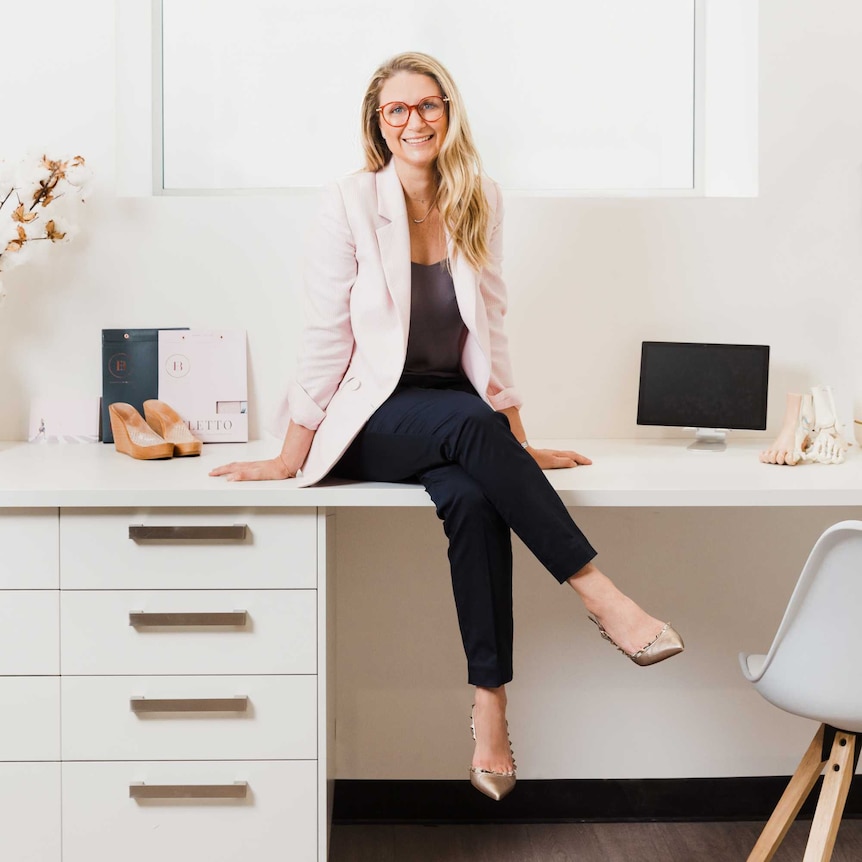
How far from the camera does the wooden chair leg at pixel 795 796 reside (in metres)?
1.57

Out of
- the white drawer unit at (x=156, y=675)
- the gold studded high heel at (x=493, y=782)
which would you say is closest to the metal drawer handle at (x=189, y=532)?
the white drawer unit at (x=156, y=675)

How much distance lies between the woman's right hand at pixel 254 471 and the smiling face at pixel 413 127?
0.64m

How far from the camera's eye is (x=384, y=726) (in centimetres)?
210

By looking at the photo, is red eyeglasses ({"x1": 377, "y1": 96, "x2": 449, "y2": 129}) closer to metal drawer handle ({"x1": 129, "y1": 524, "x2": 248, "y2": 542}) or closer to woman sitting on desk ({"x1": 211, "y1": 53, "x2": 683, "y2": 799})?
woman sitting on desk ({"x1": 211, "y1": 53, "x2": 683, "y2": 799})

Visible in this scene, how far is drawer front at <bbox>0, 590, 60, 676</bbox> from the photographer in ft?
5.01

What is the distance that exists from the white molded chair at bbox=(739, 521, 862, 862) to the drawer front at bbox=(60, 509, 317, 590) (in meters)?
0.77

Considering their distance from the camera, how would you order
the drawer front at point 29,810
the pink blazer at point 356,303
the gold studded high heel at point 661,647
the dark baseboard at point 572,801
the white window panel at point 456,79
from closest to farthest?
1. the gold studded high heel at point 661,647
2. the drawer front at point 29,810
3. the pink blazer at point 356,303
4. the dark baseboard at point 572,801
5. the white window panel at point 456,79

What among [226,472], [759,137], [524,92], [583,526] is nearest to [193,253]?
[226,472]

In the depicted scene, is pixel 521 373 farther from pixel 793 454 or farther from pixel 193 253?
pixel 193 253

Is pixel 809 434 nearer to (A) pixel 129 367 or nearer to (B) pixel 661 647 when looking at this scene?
(B) pixel 661 647

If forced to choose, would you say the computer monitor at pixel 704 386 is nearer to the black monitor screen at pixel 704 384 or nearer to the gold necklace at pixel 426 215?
the black monitor screen at pixel 704 384

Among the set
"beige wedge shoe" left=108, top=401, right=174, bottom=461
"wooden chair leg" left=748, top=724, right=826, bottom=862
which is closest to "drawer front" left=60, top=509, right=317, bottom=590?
"beige wedge shoe" left=108, top=401, right=174, bottom=461

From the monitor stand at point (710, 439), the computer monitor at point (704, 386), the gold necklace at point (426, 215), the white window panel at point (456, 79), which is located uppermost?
the white window panel at point (456, 79)

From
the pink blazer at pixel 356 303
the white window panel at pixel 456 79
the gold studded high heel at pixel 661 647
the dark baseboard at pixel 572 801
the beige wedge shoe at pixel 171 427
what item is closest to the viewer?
the gold studded high heel at pixel 661 647
